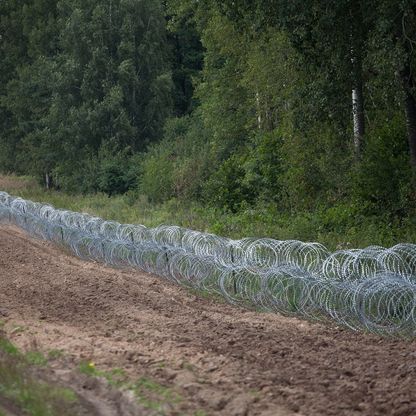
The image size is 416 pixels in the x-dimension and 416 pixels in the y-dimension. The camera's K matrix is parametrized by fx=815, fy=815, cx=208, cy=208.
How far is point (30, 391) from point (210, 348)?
10.6 ft

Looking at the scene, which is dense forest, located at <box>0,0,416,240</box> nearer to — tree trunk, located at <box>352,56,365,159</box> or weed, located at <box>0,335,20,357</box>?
tree trunk, located at <box>352,56,365,159</box>

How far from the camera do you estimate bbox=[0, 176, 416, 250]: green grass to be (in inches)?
765

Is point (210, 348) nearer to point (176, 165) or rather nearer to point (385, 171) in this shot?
point (385, 171)

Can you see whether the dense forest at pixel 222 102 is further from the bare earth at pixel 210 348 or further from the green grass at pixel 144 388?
the green grass at pixel 144 388

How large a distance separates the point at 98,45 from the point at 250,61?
20336 mm

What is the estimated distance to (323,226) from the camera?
22.1 m

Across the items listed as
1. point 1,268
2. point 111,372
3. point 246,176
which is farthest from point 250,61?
point 111,372

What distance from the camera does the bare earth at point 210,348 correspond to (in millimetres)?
8219

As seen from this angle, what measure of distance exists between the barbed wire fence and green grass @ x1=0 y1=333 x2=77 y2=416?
5174 millimetres

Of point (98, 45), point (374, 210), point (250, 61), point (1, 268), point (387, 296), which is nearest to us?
point (387, 296)

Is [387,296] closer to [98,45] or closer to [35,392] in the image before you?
[35,392]

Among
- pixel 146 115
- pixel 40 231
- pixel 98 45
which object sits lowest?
pixel 40 231

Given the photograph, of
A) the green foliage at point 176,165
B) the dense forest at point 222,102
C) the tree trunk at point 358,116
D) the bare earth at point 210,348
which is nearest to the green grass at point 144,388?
the bare earth at point 210,348

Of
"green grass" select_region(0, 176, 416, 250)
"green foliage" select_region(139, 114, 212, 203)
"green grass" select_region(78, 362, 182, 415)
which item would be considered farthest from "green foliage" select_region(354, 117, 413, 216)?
"green foliage" select_region(139, 114, 212, 203)
